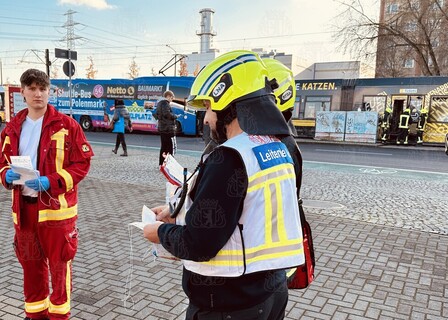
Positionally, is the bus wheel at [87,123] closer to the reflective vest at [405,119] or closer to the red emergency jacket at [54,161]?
the reflective vest at [405,119]

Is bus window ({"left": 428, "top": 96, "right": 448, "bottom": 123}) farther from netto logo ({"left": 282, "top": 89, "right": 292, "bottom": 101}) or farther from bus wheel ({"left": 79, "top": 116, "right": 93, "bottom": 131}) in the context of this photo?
bus wheel ({"left": 79, "top": 116, "right": 93, "bottom": 131})

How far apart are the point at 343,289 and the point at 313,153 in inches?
503

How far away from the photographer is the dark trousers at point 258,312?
1.60 metres

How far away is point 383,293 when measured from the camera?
387 cm

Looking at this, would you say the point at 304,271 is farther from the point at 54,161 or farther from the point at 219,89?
the point at 54,161

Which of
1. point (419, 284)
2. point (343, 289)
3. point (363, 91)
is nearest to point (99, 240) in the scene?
point (343, 289)

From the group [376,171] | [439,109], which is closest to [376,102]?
[439,109]

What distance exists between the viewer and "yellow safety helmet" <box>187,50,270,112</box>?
1.59m

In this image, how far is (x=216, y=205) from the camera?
1.46 metres

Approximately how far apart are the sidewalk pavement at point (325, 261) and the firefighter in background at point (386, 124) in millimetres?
12260

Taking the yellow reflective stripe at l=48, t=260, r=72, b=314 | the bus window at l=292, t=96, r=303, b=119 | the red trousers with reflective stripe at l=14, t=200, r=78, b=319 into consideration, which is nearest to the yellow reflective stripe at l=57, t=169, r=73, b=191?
the red trousers with reflective stripe at l=14, t=200, r=78, b=319

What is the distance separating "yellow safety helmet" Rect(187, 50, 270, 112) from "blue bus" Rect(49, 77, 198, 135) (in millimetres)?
20907

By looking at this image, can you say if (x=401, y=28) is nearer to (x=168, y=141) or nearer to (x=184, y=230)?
(x=168, y=141)

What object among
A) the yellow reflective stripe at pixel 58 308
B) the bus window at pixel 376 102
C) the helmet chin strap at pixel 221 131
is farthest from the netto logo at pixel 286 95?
the bus window at pixel 376 102
